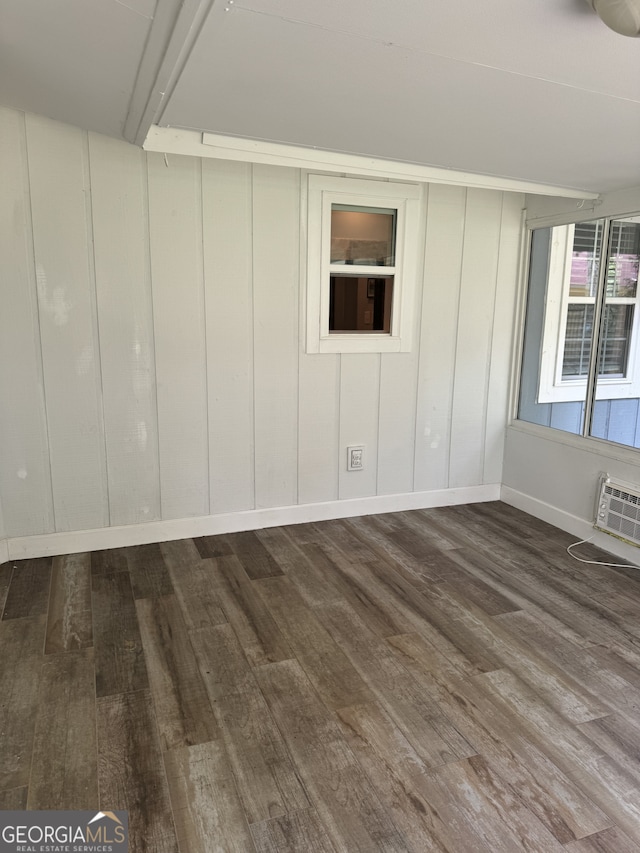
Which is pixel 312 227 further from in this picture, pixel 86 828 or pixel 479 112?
pixel 86 828

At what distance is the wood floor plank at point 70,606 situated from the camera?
247cm

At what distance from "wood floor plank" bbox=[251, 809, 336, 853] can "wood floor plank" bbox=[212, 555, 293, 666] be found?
0.74 metres

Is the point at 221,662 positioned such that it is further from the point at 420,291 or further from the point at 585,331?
the point at 585,331

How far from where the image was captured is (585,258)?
367cm

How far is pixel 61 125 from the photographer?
294cm

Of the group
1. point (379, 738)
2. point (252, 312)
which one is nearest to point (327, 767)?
point (379, 738)

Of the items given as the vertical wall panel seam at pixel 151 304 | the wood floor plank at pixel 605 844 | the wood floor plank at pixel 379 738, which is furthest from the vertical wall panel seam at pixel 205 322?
the wood floor plank at pixel 605 844

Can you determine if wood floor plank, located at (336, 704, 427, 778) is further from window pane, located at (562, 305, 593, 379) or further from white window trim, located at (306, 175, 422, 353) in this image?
window pane, located at (562, 305, 593, 379)

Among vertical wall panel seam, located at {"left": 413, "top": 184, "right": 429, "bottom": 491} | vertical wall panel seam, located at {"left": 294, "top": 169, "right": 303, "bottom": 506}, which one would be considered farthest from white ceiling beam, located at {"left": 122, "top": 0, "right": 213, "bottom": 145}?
vertical wall panel seam, located at {"left": 413, "top": 184, "right": 429, "bottom": 491}

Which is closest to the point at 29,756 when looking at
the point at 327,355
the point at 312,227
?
the point at 327,355

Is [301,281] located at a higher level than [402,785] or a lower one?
higher

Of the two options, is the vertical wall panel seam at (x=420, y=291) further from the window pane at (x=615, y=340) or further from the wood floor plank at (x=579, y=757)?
the wood floor plank at (x=579, y=757)

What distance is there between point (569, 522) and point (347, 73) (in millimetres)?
2959

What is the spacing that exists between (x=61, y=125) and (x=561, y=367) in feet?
10.5
